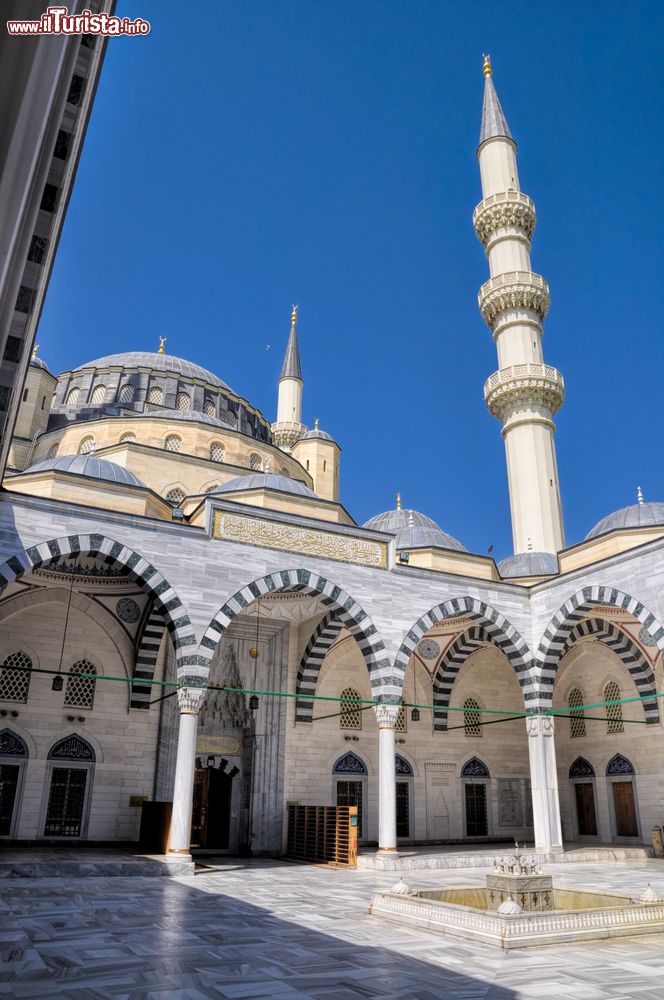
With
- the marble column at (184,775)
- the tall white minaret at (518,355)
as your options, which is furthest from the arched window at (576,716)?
the marble column at (184,775)

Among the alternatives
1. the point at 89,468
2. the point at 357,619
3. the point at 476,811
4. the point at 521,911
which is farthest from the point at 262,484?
the point at 521,911

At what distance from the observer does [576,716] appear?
15.0m

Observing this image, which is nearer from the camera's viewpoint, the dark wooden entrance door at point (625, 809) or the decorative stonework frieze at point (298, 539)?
the decorative stonework frieze at point (298, 539)

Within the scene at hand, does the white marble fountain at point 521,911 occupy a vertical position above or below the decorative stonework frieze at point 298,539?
below

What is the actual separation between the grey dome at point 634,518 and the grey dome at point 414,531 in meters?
2.72

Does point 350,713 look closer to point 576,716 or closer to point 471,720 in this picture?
point 471,720

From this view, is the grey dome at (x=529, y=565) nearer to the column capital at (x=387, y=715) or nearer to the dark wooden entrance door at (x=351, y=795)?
the dark wooden entrance door at (x=351, y=795)

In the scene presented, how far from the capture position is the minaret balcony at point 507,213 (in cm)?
1983

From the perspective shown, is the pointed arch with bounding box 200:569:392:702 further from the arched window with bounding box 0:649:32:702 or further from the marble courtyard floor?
the marble courtyard floor

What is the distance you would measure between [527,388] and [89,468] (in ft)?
34.5

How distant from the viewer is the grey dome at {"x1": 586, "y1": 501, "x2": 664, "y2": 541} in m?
13.4

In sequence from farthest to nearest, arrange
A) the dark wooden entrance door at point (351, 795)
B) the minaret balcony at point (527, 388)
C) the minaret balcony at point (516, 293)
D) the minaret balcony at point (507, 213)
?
the minaret balcony at point (507, 213) → the minaret balcony at point (516, 293) → the minaret balcony at point (527, 388) → the dark wooden entrance door at point (351, 795)

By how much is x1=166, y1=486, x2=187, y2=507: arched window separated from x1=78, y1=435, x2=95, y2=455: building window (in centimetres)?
209

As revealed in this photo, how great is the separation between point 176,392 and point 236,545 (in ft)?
30.3
